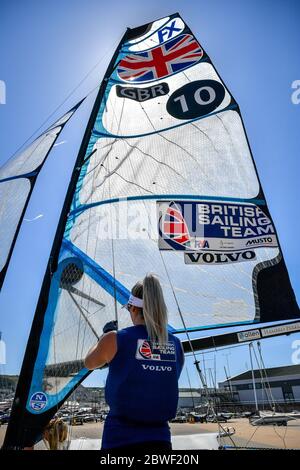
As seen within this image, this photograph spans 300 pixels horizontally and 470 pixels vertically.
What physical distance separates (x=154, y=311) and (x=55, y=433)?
6.75ft

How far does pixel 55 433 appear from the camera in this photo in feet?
9.04

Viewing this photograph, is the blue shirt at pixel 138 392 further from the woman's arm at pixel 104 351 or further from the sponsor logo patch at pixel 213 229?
the sponsor logo patch at pixel 213 229

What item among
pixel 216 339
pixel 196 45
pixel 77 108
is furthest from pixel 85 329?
pixel 196 45

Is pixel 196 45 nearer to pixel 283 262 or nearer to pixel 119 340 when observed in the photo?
pixel 283 262

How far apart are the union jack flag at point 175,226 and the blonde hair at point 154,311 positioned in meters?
2.88

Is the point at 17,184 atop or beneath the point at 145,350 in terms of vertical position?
atop

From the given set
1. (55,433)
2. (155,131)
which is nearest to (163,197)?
(155,131)

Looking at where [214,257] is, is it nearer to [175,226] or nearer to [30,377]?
[175,226]

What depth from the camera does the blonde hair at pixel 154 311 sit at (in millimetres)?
1302

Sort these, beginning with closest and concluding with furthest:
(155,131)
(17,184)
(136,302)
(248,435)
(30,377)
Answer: (136,302)
(30,377)
(17,184)
(155,131)
(248,435)

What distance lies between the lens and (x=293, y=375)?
3084 centimetres

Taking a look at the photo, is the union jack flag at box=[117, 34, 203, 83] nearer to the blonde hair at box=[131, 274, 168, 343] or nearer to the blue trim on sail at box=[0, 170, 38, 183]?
the blue trim on sail at box=[0, 170, 38, 183]

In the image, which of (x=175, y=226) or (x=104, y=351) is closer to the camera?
(x=104, y=351)

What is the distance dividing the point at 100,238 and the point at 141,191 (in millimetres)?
937
